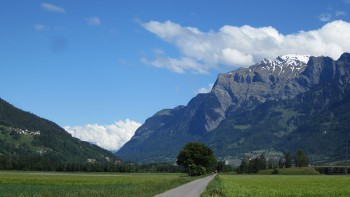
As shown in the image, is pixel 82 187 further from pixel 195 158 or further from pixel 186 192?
pixel 195 158

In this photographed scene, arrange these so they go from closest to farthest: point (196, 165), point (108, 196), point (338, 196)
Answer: point (338, 196), point (108, 196), point (196, 165)

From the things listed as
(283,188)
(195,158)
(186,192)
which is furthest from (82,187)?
(195,158)

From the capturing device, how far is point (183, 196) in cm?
5175

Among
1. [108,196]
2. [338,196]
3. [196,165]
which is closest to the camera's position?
[338,196]

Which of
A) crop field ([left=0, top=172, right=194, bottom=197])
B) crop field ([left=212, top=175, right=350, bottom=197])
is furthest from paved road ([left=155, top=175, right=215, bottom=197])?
crop field ([left=212, top=175, right=350, bottom=197])

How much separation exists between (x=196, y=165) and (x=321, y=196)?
403 ft

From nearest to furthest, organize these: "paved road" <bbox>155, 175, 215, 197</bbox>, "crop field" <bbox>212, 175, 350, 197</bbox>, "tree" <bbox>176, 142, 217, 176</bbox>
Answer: "crop field" <bbox>212, 175, 350, 197</bbox>
"paved road" <bbox>155, 175, 215, 197</bbox>
"tree" <bbox>176, 142, 217, 176</bbox>

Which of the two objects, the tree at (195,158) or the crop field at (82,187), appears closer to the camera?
the crop field at (82,187)

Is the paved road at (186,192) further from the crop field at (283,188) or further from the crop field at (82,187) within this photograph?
the crop field at (283,188)

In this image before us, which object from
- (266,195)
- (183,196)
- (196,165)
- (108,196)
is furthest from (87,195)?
(196,165)

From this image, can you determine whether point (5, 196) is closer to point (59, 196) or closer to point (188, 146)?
point (59, 196)

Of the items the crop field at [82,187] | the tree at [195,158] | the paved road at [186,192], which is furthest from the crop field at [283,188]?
the tree at [195,158]

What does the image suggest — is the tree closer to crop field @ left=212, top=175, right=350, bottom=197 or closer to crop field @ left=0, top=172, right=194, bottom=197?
crop field @ left=0, top=172, right=194, bottom=197

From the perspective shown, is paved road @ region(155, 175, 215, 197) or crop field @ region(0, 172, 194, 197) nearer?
paved road @ region(155, 175, 215, 197)
